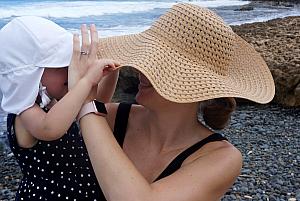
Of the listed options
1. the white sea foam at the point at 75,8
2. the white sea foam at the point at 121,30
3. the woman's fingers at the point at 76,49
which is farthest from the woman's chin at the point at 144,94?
the white sea foam at the point at 75,8

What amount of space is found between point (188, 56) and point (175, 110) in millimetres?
185

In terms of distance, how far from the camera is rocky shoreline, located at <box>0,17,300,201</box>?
4.18m

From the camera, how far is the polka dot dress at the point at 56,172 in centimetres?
175

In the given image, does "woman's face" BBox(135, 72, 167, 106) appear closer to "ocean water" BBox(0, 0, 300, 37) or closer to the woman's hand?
the woman's hand

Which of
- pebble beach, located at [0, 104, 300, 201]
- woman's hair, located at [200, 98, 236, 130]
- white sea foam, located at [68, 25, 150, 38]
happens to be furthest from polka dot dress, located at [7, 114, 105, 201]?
white sea foam, located at [68, 25, 150, 38]

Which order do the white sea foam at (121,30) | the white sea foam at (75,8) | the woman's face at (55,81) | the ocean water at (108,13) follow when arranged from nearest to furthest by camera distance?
the woman's face at (55,81) → the white sea foam at (121,30) → the ocean water at (108,13) → the white sea foam at (75,8)

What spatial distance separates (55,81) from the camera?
5.49ft

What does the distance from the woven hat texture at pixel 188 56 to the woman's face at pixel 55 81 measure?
14 cm

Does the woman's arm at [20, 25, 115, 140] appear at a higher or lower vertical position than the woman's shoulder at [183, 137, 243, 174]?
higher

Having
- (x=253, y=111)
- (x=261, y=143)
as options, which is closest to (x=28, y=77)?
(x=261, y=143)

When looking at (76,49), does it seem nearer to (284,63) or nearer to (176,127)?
(176,127)

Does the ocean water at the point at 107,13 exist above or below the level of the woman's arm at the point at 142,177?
below

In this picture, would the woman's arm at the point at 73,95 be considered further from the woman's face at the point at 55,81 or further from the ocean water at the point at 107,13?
the ocean water at the point at 107,13

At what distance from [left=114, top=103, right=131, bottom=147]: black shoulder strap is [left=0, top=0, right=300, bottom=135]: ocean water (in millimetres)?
14204
